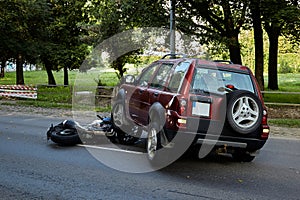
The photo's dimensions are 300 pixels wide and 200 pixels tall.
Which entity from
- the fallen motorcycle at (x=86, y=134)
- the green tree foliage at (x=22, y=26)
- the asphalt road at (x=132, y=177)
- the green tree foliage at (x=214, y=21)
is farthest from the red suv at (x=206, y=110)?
the green tree foliage at (x=22, y=26)

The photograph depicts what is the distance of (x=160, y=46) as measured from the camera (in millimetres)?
23891

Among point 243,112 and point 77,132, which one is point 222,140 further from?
point 77,132

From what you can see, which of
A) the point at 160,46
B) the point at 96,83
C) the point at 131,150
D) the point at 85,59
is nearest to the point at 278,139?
the point at 131,150

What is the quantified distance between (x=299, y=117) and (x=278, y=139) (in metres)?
5.10

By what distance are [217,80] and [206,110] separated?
2.39 feet

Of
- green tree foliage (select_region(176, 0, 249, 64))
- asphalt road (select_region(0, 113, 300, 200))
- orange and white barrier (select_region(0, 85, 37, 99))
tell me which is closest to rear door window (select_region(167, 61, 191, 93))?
asphalt road (select_region(0, 113, 300, 200))

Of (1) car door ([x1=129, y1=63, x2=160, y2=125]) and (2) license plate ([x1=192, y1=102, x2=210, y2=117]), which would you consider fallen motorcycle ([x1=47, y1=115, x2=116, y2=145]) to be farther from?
→ (2) license plate ([x1=192, y1=102, x2=210, y2=117])

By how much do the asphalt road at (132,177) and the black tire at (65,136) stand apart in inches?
6.8

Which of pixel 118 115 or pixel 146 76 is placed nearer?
pixel 146 76

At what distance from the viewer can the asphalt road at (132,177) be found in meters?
5.50

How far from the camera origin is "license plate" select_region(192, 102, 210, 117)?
21.8 ft

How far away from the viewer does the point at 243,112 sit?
6.59 m

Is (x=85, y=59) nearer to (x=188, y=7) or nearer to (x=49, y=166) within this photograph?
(x=188, y=7)

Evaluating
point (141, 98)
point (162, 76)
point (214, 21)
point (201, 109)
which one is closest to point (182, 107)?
point (201, 109)
